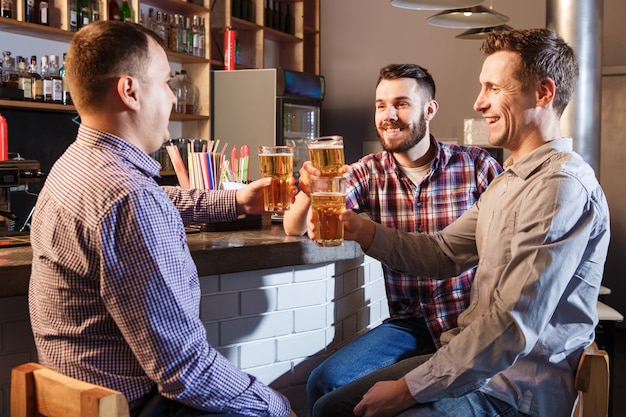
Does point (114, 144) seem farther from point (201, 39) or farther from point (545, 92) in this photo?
point (201, 39)

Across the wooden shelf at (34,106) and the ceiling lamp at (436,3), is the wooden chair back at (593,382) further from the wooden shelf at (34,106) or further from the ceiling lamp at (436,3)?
the wooden shelf at (34,106)

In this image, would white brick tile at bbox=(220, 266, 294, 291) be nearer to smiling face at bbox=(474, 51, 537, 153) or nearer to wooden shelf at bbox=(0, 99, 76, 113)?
smiling face at bbox=(474, 51, 537, 153)

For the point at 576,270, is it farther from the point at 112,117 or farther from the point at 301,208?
the point at 112,117

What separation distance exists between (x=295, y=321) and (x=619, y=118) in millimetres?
4762

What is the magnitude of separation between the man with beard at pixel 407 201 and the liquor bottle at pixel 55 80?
2534 mm

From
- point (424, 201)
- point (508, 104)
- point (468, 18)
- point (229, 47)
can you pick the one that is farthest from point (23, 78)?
point (508, 104)

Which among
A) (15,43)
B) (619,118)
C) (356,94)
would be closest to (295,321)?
(15,43)

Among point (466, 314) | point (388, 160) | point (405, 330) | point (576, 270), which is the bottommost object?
point (405, 330)

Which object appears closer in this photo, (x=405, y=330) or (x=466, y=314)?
(x=466, y=314)

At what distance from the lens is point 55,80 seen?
15.1 feet

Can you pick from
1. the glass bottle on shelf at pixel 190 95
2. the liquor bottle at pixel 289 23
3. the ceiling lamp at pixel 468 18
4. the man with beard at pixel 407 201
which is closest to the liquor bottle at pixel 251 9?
the liquor bottle at pixel 289 23

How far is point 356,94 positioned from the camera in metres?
7.48

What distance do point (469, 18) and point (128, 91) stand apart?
10.2ft

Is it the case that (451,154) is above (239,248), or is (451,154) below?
above
